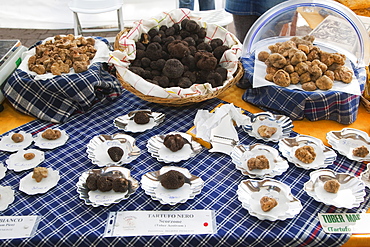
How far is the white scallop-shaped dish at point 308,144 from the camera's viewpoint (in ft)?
4.35

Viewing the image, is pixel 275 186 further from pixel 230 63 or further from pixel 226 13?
pixel 226 13

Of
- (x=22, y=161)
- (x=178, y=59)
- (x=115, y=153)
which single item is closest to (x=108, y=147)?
(x=115, y=153)

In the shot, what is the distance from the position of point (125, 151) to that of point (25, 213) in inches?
15.8

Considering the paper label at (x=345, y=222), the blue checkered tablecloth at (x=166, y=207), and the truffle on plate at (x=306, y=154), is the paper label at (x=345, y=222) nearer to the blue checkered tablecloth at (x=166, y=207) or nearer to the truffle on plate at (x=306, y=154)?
the blue checkered tablecloth at (x=166, y=207)

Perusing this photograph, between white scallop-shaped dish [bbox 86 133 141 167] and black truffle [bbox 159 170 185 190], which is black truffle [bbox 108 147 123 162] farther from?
black truffle [bbox 159 170 185 190]

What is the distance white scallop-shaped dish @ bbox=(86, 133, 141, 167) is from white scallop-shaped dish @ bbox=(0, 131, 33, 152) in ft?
0.85

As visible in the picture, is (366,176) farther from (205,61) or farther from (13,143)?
(13,143)

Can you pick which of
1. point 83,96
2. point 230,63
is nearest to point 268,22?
point 230,63

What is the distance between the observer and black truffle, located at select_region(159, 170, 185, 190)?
3.91 feet

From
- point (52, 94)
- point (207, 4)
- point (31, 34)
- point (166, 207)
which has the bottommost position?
point (31, 34)

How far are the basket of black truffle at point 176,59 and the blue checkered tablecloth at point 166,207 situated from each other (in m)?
0.21

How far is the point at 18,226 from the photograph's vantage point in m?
1.12

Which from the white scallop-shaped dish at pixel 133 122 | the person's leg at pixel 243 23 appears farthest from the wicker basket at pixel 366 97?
the person's leg at pixel 243 23

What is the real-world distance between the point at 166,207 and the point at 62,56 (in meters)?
0.95
